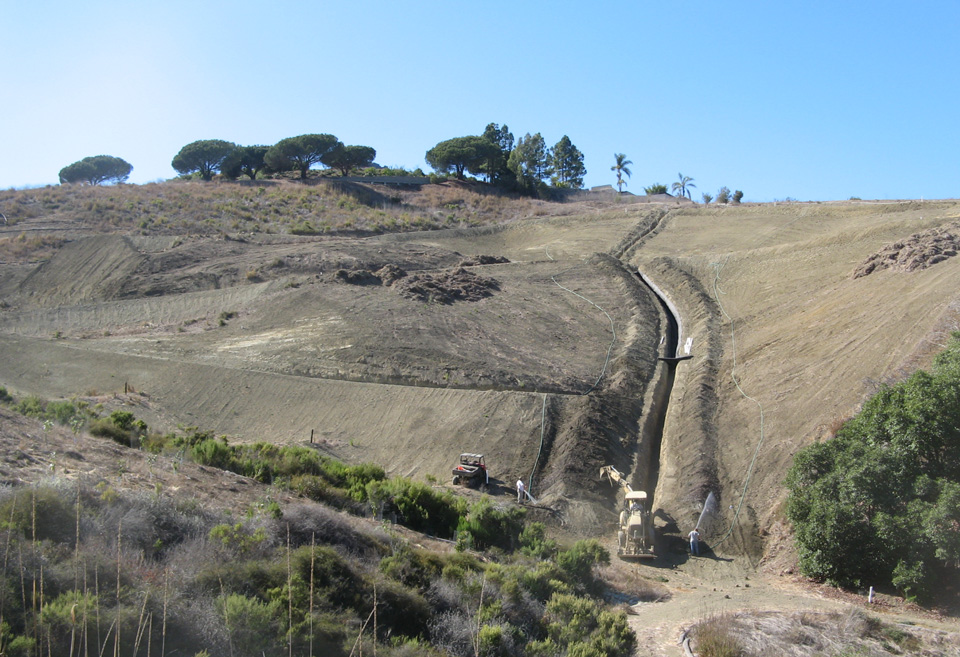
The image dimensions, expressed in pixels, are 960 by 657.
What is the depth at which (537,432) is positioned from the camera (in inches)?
896

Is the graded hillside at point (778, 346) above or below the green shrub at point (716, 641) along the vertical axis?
above

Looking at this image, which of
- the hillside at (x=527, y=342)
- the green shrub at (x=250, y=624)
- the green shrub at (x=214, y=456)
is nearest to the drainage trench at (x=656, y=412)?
the hillside at (x=527, y=342)

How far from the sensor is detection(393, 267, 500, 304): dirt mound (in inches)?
1324

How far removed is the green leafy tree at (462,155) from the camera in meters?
73.8

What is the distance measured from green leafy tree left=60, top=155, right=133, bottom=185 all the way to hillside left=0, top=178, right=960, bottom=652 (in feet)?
103

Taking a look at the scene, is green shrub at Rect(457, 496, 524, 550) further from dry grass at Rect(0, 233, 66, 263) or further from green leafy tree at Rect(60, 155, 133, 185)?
green leafy tree at Rect(60, 155, 133, 185)

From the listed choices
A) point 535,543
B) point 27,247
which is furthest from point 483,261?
point 535,543

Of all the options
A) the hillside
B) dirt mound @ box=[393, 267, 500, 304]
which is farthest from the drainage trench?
dirt mound @ box=[393, 267, 500, 304]

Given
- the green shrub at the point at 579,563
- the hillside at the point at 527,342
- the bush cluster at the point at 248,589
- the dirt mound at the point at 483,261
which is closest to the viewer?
the bush cluster at the point at 248,589

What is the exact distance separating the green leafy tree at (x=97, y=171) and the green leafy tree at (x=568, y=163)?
148 feet

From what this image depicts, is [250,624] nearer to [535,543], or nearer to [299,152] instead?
[535,543]

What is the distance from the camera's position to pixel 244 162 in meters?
73.5

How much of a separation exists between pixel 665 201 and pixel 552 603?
178 feet

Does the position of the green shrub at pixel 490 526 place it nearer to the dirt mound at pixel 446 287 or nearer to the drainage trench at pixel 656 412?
the drainage trench at pixel 656 412
